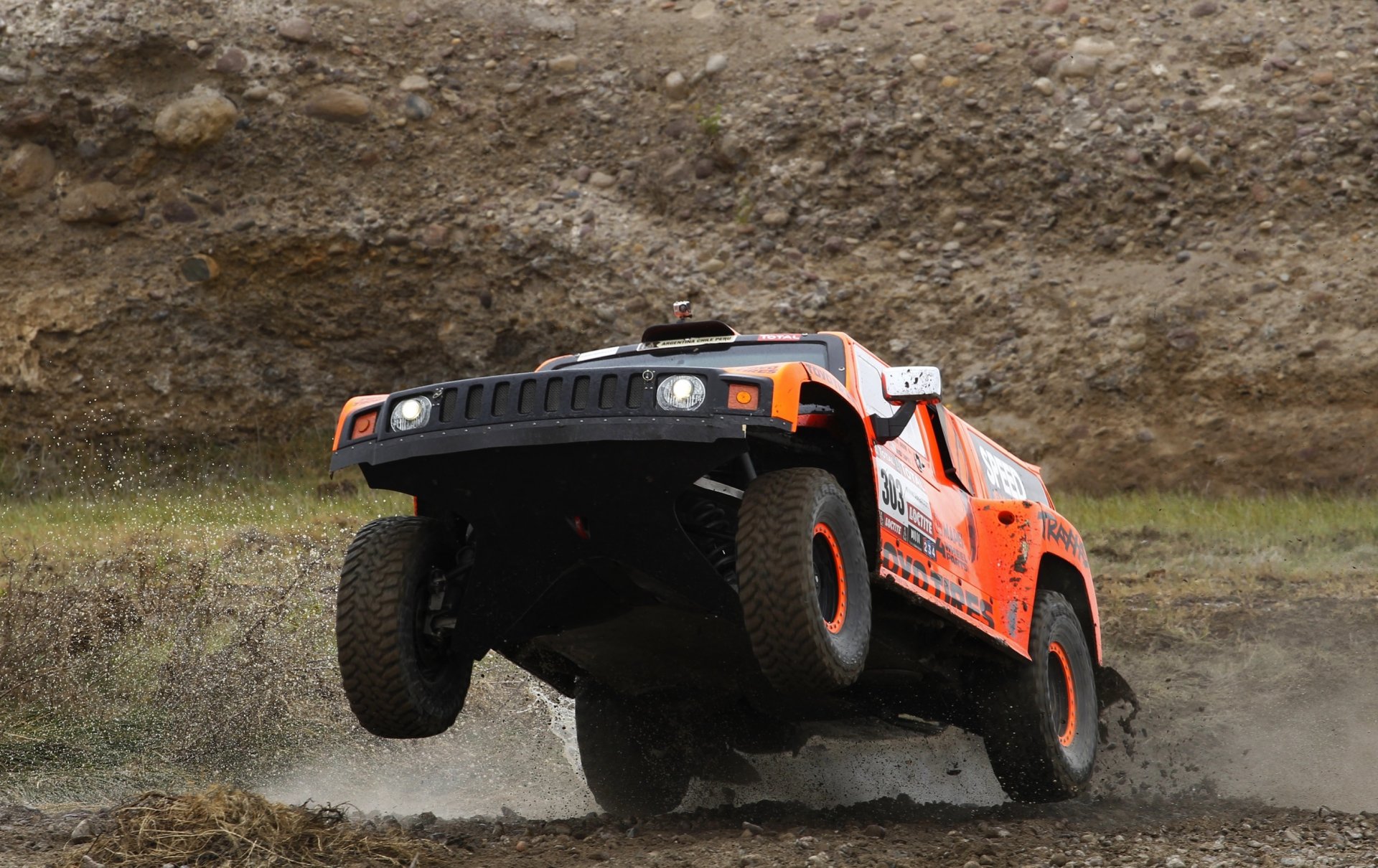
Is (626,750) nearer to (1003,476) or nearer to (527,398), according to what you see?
(1003,476)

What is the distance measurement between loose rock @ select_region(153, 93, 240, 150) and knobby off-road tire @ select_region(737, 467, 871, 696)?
14422 millimetres

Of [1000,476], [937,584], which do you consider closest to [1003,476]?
[1000,476]

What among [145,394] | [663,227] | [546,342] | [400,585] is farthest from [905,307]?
[400,585]

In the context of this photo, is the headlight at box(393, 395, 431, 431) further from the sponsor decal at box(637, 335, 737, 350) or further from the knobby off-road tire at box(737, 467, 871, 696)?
the sponsor decal at box(637, 335, 737, 350)

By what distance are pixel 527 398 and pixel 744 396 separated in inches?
30.1

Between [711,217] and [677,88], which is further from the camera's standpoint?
[677,88]

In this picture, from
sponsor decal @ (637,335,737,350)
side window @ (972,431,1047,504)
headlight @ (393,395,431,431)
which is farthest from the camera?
side window @ (972,431,1047,504)

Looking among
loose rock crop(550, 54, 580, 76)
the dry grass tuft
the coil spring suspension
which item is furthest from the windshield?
loose rock crop(550, 54, 580, 76)

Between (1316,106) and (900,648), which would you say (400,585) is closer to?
(900,648)

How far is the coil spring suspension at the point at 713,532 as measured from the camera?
5672mm

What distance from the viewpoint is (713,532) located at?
5727 mm

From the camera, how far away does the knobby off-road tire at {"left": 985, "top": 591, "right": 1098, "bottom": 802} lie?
23.2 feet

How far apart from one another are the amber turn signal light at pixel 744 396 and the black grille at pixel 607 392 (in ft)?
1.32

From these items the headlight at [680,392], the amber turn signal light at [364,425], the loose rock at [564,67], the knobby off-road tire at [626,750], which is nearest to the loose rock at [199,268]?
the loose rock at [564,67]
